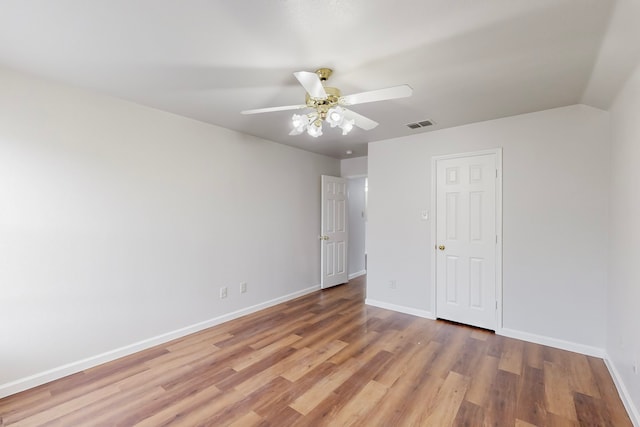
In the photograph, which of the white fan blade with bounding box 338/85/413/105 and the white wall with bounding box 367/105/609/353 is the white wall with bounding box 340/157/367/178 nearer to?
the white wall with bounding box 367/105/609/353

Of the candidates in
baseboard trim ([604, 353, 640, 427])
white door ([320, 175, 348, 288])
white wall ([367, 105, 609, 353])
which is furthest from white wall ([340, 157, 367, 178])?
baseboard trim ([604, 353, 640, 427])

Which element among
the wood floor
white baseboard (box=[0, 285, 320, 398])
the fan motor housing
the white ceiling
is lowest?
the wood floor

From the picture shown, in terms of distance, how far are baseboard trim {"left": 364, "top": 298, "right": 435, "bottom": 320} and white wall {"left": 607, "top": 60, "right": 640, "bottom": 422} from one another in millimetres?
1654

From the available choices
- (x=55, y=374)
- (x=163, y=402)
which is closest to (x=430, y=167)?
(x=163, y=402)

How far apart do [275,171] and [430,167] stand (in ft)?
6.99

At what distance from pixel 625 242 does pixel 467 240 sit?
1.43 metres

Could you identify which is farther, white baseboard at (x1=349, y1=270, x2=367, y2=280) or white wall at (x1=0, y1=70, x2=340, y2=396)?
white baseboard at (x1=349, y1=270, x2=367, y2=280)

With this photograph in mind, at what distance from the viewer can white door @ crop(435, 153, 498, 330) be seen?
328cm

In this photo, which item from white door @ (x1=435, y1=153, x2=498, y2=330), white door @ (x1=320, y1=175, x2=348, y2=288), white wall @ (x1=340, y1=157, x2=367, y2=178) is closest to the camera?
white door @ (x1=435, y1=153, x2=498, y2=330)

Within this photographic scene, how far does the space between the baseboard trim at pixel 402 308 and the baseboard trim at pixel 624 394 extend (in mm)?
1589

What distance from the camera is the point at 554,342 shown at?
2.87 meters

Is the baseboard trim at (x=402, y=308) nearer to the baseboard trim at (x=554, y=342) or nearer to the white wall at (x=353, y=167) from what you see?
the baseboard trim at (x=554, y=342)

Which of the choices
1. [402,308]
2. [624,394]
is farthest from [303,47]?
[402,308]

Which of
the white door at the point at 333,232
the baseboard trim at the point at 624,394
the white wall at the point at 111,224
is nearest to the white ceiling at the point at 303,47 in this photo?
the white wall at the point at 111,224
